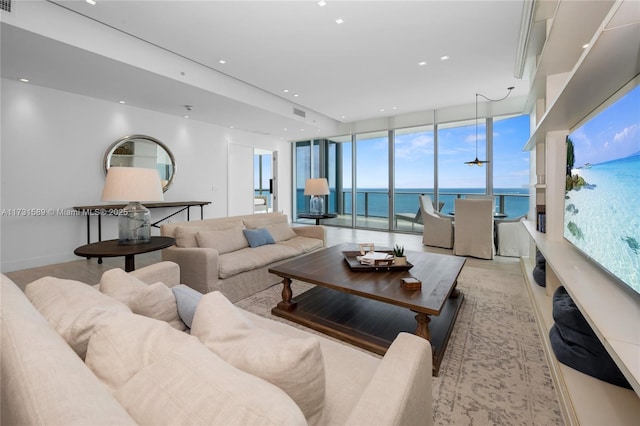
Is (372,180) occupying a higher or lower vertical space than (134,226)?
higher

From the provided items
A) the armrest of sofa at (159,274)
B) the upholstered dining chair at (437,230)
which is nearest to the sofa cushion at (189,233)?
the armrest of sofa at (159,274)

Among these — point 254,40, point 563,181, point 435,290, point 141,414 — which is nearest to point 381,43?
point 254,40

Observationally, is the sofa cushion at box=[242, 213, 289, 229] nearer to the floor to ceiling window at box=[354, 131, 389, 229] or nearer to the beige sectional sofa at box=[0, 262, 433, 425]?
the beige sectional sofa at box=[0, 262, 433, 425]

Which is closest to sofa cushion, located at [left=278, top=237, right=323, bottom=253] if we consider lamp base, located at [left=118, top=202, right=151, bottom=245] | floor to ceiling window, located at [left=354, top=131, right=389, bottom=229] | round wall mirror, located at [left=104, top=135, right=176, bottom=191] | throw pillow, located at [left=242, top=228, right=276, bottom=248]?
throw pillow, located at [left=242, top=228, right=276, bottom=248]

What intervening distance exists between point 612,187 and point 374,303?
68.2 inches

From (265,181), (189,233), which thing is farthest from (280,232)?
(265,181)

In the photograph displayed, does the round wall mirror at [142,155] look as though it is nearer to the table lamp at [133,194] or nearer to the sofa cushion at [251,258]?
the table lamp at [133,194]

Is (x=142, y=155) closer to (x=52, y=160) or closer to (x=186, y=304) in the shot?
(x=52, y=160)

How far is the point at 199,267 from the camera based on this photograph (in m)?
2.64

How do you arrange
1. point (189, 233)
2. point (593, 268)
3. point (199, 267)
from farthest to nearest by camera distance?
point (189, 233), point (199, 267), point (593, 268)

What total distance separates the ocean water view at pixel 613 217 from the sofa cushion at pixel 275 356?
1384 millimetres

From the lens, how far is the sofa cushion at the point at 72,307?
87 cm

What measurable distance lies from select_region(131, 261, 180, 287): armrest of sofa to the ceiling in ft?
8.35

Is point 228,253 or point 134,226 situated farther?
point 228,253
